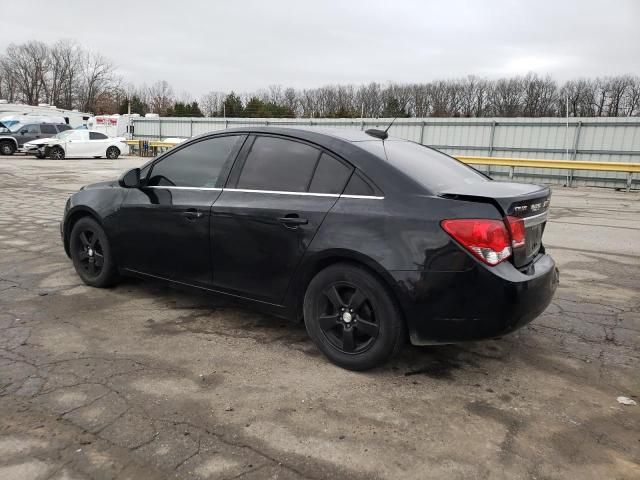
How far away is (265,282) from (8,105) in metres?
40.1

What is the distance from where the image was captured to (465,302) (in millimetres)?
2979

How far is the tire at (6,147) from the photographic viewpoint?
27.7 m

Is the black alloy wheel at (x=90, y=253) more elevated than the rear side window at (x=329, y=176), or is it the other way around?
the rear side window at (x=329, y=176)

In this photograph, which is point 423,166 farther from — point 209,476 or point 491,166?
point 491,166

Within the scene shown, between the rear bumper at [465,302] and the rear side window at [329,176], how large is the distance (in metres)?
0.74

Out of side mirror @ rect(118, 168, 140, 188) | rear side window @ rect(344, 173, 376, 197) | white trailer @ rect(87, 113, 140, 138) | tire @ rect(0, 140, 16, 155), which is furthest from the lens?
white trailer @ rect(87, 113, 140, 138)

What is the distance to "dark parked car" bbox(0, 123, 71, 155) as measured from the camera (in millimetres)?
27812

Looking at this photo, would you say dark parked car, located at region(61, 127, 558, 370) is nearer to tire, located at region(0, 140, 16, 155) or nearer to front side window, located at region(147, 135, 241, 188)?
front side window, located at region(147, 135, 241, 188)

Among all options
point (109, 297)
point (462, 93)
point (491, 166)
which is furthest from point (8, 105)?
point (462, 93)

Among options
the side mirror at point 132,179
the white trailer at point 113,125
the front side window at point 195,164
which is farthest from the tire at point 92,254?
the white trailer at point 113,125

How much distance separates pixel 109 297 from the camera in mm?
4773

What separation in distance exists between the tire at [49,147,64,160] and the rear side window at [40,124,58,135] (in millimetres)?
3413

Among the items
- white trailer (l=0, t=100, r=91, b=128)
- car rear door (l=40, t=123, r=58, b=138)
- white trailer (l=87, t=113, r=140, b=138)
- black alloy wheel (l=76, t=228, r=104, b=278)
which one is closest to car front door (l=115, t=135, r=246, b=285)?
black alloy wheel (l=76, t=228, r=104, b=278)

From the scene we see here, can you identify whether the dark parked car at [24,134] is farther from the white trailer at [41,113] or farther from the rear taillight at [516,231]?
the rear taillight at [516,231]
